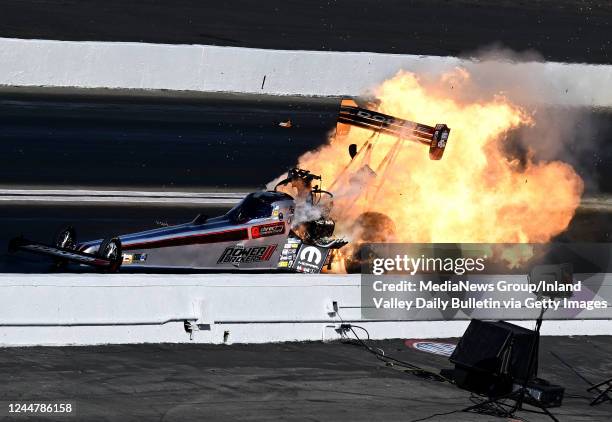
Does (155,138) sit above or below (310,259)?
above

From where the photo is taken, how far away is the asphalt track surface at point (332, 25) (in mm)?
33938

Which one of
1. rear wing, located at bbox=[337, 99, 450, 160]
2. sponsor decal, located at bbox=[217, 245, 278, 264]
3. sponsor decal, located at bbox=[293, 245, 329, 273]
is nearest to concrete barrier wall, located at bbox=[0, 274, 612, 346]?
sponsor decal, located at bbox=[293, 245, 329, 273]

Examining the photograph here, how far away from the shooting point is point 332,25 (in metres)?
37.0

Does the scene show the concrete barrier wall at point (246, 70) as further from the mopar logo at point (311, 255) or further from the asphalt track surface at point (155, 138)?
the mopar logo at point (311, 255)

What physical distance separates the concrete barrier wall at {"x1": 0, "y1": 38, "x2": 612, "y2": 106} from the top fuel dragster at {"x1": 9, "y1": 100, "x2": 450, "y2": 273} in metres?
10.4

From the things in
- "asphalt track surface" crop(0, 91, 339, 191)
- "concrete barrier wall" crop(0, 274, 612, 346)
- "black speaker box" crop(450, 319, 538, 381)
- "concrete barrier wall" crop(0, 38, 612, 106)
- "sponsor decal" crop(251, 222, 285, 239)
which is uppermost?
"concrete barrier wall" crop(0, 38, 612, 106)

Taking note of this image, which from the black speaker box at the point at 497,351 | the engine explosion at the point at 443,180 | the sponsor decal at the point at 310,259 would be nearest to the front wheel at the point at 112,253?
the sponsor decal at the point at 310,259

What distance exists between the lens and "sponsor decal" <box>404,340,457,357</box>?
51.5 ft

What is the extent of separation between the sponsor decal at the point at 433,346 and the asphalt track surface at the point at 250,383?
18 cm

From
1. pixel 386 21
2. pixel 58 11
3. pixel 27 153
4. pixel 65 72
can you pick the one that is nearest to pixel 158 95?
pixel 65 72

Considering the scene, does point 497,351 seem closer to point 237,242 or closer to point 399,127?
point 237,242

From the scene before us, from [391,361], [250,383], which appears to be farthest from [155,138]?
[250,383]

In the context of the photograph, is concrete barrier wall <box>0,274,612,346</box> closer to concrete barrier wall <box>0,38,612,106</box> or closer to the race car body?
the race car body

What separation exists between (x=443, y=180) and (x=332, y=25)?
1772cm
